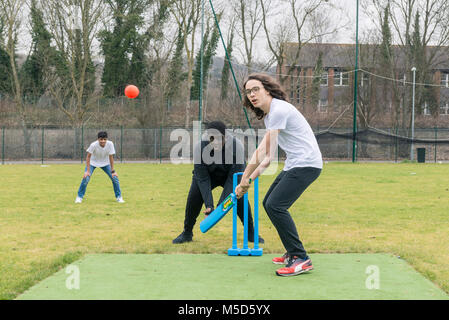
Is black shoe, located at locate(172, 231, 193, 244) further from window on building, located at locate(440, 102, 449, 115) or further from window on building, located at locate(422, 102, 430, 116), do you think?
window on building, located at locate(440, 102, 449, 115)

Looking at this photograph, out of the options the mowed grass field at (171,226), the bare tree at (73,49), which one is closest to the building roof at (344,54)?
the bare tree at (73,49)

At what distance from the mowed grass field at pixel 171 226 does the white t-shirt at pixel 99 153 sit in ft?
2.94

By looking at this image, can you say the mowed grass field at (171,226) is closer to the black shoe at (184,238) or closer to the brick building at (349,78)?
the black shoe at (184,238)

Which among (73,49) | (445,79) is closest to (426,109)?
(445,79)

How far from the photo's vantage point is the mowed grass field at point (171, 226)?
635 cm

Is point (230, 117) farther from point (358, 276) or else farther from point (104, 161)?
point (358, 276)

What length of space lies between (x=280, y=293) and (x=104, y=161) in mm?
7936

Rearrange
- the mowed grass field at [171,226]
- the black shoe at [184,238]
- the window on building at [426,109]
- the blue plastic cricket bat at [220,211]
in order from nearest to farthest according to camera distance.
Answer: the blue plastic cricket bat at [220,211]
the mowed grass field at [171,226]
the black shoe at [184,238]
the window on building at [426,109]

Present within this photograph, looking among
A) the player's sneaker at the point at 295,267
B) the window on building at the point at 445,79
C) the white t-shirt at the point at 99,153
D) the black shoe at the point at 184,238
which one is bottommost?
the black shoe at the point at 184,238

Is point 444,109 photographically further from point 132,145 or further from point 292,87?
point 132,145

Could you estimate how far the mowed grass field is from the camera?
6348mm

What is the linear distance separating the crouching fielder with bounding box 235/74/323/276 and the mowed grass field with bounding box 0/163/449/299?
55.2 inches

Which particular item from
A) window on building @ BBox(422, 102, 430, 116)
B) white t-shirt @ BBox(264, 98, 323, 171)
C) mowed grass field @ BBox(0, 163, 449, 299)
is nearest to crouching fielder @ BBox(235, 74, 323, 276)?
white t-shirt @ BBox(264, 98, 323, 171)

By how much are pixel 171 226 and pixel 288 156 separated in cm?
396
